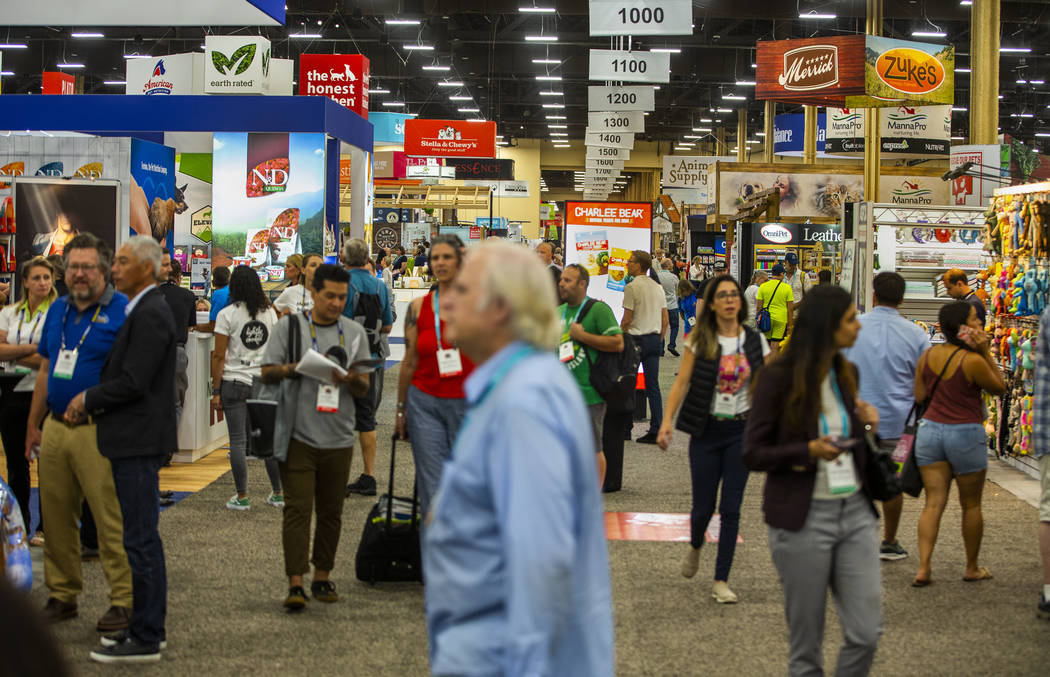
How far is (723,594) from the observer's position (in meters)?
5.14

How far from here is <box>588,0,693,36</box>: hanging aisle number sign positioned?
1221cm

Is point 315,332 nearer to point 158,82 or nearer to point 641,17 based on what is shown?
point 641,17

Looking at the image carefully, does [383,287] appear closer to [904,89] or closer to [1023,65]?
[904,89]

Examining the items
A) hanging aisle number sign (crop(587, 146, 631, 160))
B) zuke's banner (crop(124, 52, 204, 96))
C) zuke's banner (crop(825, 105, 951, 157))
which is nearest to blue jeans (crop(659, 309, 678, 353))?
hanging aisle number sign (crop(587, 146, 631, 160))

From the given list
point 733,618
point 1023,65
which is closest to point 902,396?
point 733,618

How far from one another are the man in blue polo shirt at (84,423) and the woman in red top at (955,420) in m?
3.63

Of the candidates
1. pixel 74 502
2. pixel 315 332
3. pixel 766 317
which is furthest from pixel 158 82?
pixel 74 502

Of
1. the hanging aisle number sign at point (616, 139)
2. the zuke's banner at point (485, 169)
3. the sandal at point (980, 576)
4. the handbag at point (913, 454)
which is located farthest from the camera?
the zuke's banner at point (485, 169)

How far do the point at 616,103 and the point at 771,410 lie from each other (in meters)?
15.2

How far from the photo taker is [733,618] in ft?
16.2

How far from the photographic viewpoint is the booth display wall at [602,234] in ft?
45.2

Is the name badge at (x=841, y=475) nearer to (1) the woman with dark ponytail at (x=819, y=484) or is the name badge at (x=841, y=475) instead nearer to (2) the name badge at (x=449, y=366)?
(1) the woman with dark ponytail at (x=819, y=484)

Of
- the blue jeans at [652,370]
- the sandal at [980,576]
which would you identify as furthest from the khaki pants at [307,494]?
the blue jeans at [652,370]

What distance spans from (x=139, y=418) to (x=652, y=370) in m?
6.58
